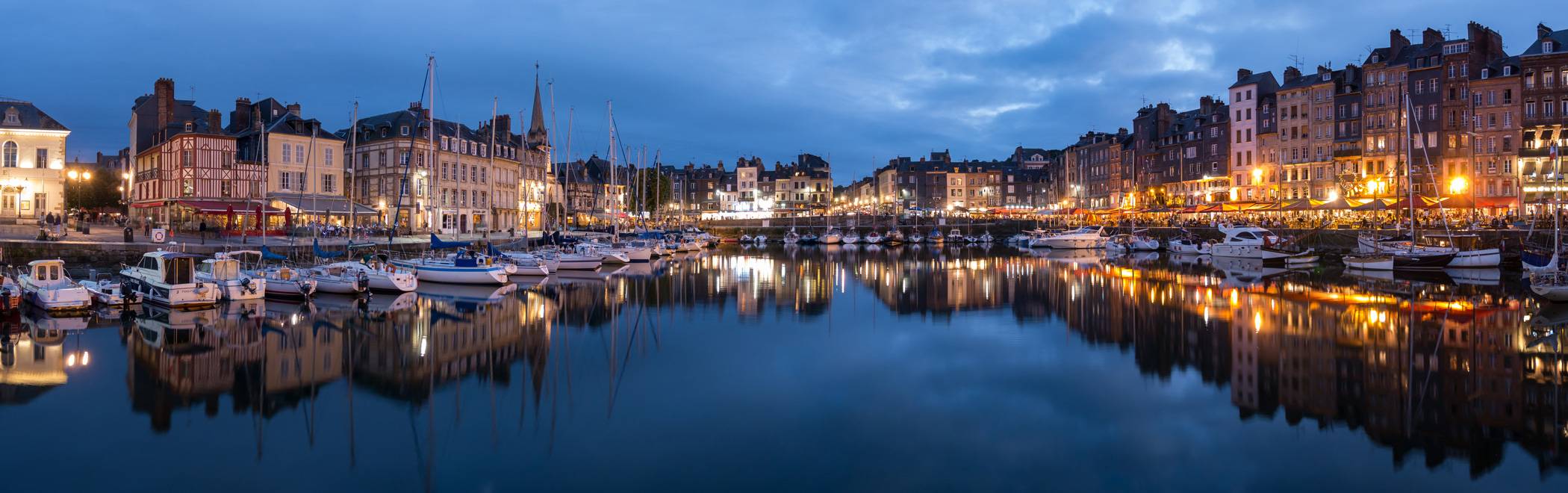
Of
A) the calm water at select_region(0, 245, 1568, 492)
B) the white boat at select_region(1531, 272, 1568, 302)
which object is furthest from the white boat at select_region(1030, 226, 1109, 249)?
the white boat at select_region(1531, 272, 1568, 302)

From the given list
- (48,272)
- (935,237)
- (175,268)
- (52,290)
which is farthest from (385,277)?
(935,237)

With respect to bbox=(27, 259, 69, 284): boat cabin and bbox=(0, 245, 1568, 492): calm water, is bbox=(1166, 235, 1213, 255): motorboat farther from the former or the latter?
bbox=(27, 259, 69, 284): boat cabin

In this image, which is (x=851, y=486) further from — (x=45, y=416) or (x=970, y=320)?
(x=970, y=320)

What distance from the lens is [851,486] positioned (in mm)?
9125

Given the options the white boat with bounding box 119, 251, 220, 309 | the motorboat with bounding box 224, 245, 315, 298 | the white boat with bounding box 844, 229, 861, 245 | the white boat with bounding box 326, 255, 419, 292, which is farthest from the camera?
the white boat with bounding box 844, 229, 861, 245

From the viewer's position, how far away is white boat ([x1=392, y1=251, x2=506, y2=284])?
30.4 meters

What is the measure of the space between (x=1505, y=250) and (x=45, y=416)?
174 ft

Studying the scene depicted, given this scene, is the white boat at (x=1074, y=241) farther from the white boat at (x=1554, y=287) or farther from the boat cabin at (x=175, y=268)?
the boat cabin at (x=175, y=268)

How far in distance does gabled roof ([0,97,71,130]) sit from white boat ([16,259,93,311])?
85.9ft

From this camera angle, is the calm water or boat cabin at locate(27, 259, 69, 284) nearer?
the calm water

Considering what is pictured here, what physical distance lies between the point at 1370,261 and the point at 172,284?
4457 cm

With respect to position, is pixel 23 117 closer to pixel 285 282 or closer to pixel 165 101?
pixel 165 101

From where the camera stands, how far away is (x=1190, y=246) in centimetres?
5634

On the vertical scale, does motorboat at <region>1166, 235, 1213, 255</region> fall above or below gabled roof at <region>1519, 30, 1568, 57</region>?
below
